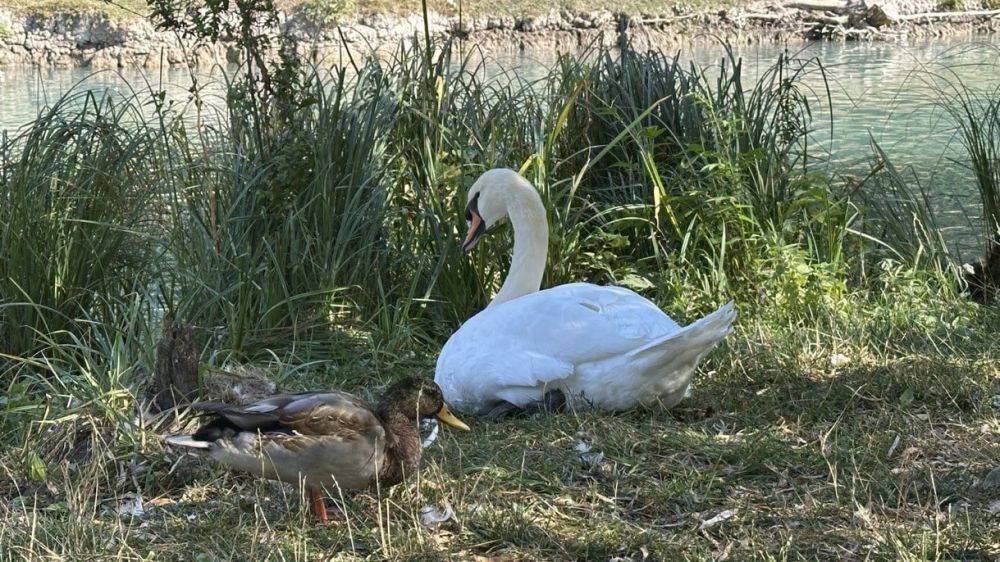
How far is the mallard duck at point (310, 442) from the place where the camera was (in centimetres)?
354

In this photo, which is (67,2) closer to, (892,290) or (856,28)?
(856,28)

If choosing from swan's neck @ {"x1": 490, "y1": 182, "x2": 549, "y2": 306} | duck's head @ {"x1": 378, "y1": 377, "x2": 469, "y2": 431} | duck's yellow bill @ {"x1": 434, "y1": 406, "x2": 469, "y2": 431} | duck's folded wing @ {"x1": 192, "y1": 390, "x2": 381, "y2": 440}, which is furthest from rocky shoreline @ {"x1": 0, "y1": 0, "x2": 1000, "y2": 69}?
duck's folded wing @ {"x1": 192, "y1": 390, "x2": 381, "y2": 440}

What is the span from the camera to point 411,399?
3.92 meters

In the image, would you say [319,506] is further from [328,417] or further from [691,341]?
[691,341]

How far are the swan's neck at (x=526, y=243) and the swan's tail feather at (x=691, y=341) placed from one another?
133 cm

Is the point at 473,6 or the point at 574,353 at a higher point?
the point at 574,353

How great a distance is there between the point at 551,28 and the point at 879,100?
848 inches

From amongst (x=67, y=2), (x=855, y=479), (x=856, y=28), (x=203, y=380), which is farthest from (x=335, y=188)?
(x=856, y=28)

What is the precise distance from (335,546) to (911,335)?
3378 mm

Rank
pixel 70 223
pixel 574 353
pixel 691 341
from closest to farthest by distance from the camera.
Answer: pixel 691 341 → pixel 574 353 → pixel 70 223

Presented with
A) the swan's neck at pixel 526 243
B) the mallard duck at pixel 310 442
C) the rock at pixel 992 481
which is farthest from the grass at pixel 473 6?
the rock at pixel 992 481

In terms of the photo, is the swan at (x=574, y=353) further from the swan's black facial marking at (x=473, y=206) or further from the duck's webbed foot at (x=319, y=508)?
the duck's webbed foot at (x=319, y=508)

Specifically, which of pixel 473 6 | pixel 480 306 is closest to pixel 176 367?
pixel 480 306

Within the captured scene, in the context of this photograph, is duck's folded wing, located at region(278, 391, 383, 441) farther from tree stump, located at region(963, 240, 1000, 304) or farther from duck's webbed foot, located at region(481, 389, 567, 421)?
tree stump, located at region(963, 240, 1000, 304)
